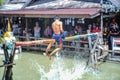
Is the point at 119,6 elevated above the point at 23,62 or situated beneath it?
elevated above

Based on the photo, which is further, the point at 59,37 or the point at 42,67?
the point at 42,67

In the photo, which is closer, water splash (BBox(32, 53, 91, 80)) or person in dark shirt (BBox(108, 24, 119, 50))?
water splash (BBox(32, 53, 91, 80))

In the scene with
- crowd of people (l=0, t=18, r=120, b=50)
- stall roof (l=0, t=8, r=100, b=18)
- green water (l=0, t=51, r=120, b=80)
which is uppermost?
stall roof (l=0, t=8, r=100, b=18)

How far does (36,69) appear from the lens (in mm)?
13898

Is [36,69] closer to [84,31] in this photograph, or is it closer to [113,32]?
[113,32]

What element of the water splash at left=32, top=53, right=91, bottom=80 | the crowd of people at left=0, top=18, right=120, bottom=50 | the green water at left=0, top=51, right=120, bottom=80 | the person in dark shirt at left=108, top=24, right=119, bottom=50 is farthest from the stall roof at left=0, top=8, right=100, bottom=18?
the water splash at left=32, top=53, right=91, bottom=80

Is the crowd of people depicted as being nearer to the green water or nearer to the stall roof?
the stall roof

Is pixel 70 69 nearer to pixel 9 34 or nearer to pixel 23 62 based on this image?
pixel 23 62

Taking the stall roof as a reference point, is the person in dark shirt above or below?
below

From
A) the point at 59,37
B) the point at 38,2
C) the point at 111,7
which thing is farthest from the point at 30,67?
the point at 38,2

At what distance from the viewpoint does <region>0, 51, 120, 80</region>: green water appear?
492 inches

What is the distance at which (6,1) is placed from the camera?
2542 cm

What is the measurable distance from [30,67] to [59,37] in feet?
13.6

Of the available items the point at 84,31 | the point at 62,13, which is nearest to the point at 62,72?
the point at 62,13
